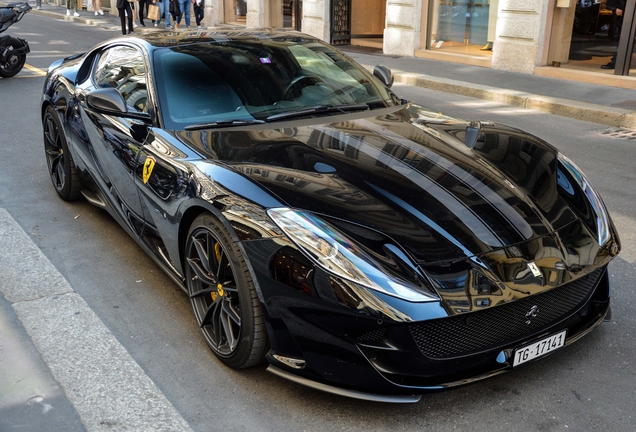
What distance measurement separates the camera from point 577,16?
12.2 meters

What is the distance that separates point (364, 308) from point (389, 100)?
2210mm

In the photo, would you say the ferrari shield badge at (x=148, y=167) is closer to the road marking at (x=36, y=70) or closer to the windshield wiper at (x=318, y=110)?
the windshield wiper at (x=318, y=110)

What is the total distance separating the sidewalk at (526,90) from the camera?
30.2 feet

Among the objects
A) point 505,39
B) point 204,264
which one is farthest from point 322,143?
point 505,39

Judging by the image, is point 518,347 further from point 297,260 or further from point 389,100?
point 389,100

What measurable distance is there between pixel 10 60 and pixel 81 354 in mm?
10171

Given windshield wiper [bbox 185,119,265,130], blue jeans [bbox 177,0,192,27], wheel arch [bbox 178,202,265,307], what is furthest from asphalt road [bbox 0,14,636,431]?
blue jeans [bbox 177,0,192,27]

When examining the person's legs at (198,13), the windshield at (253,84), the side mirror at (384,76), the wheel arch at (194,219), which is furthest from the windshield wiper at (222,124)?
the person's legs at (198,13)

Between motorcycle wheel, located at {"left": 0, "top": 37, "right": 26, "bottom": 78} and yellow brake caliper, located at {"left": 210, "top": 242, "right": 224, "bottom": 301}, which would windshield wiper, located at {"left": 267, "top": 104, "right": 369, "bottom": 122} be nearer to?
yellow brake caliper, located at {"left": 210, "top": 242, "right": 224, "bottom": 301}

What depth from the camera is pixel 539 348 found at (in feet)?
9.58

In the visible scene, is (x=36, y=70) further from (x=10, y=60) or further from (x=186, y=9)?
(x=186, y=9)

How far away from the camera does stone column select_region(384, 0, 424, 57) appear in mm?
14875

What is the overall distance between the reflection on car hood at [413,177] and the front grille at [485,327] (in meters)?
0.26

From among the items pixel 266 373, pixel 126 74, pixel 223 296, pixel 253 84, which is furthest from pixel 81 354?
pixel 126 74
